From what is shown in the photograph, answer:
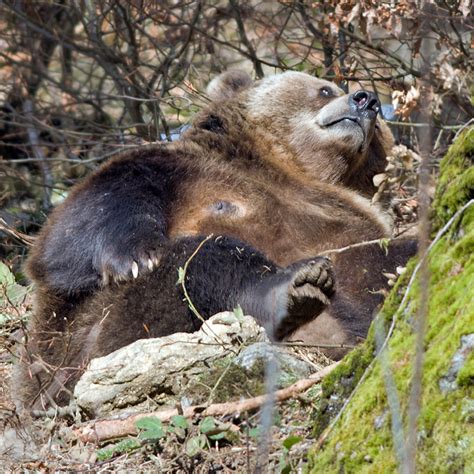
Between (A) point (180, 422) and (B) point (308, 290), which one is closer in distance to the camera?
(A) point (180, 422)

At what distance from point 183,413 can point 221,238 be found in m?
1.48

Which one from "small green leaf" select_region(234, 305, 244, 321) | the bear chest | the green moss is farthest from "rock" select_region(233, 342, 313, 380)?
the green moss

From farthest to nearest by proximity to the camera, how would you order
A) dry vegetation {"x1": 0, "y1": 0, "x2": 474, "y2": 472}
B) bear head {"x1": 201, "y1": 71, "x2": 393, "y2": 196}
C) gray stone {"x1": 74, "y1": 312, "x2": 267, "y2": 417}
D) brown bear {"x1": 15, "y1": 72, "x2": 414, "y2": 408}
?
bear head {"x1": 201, "y1": 71, "x2": 393, "y2": 196}, brown bear {"x1": 15, "y1": 72, "x2": 414, "y2": 408}, gray stone {"x1": 74, "y1": 312, "x2": 267, "y2": 417}, dry vegetation {"x1": 0, "y1": 0, "x2": 474, "y2": 472}

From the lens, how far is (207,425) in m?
4.08

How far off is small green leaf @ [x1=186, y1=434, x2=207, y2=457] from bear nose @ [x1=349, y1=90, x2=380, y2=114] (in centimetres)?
343

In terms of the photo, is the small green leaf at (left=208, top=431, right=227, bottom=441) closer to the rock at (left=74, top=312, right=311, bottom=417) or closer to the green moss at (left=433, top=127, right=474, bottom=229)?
the rock at (left=74, top=312, right=311, bottom=417)

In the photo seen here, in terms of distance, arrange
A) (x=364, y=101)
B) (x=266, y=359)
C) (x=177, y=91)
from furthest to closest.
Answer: (x=177, y=91)
(x=364, y=101)
(x=266, y=359)

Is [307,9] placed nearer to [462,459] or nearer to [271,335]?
[271,335]

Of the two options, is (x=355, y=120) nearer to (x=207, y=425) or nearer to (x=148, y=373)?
(x=148, y=373)

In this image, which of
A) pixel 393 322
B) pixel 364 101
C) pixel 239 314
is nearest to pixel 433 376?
pixel 393 322

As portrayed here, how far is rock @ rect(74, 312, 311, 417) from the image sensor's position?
15.0 feet

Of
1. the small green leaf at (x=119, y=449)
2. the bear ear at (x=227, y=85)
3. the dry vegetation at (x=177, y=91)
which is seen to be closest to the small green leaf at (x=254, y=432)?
the dry vegetation at (x=177, y=91)

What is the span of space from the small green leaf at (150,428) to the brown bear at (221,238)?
774 mm

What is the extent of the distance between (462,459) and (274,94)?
5130mm
